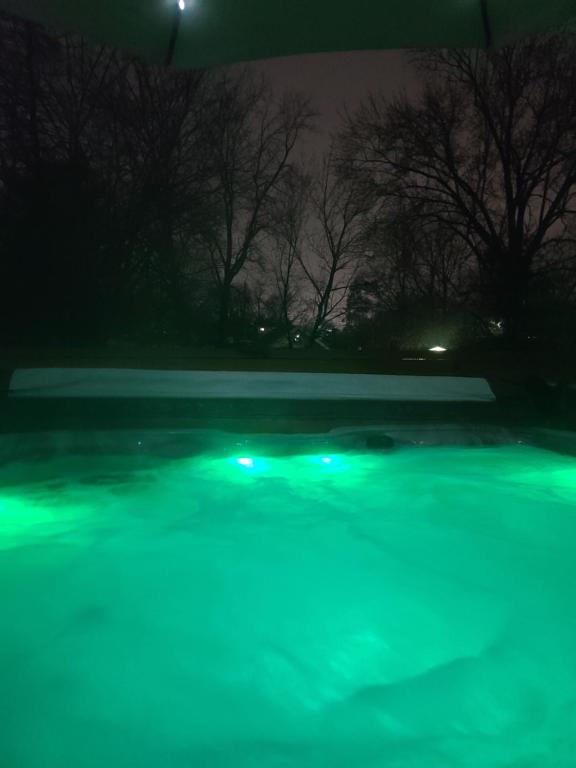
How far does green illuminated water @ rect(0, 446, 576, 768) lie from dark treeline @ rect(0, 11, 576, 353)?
243 centimetres

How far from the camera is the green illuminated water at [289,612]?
153 cm

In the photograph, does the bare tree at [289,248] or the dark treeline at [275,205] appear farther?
the bare tree at [289,248]

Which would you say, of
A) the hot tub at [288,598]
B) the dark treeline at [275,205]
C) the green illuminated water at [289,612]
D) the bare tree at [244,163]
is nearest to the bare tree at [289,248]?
the dark treeline at [275,205]

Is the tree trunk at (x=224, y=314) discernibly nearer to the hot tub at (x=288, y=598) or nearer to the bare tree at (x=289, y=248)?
the bare tree at (x=289, y=248)

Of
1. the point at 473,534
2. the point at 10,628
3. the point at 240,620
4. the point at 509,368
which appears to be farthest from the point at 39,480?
the point at 509,368

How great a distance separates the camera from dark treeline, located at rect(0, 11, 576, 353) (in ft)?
17.6

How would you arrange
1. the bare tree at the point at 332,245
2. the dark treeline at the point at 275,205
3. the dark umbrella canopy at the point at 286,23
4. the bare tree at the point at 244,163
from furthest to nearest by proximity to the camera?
1. the bare tree at the point at 332,245
2. the bare tree at the point at 244,163
3. the dark treeline at the point at 275,205
4. the dark umbrella canopy at the point at 286,23

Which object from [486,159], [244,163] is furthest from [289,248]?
[486,159]

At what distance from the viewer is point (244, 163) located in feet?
19.6

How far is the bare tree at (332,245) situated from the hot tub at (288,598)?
266 cm

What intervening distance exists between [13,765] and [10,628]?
2.46 feet

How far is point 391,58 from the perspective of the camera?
20.1ft

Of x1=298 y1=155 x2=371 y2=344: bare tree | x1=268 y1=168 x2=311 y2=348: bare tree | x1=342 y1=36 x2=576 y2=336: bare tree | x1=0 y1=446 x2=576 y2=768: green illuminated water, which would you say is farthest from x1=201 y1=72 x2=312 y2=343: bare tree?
x1=0 y1=446 x2=576 y2=768: green illuminated water

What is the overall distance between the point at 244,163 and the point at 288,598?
15.6 ft
